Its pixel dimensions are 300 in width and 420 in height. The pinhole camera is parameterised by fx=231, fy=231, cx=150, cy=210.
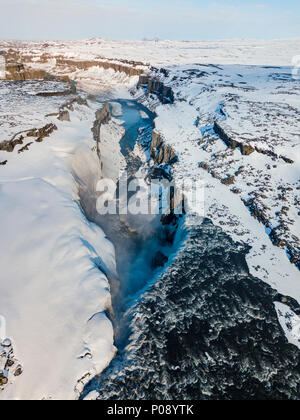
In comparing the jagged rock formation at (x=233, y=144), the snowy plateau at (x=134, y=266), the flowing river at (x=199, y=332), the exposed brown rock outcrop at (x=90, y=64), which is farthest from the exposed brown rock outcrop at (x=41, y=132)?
the exposed brown rock outcrop at (x=90, y=64)

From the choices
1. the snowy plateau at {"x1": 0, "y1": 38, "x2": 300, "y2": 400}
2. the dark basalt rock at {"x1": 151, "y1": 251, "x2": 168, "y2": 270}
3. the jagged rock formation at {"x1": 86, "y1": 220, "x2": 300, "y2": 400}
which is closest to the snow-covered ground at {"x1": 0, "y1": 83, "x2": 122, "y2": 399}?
the snowy plateau at {"x1": 0, "y1": 38, "x2": 300, "y2": 400}

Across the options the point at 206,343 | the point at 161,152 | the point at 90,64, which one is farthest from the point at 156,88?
the point at 206,343

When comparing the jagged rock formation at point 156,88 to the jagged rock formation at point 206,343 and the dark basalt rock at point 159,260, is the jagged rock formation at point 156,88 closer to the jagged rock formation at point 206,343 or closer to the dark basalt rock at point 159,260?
the dark basalt rock at point 159,260

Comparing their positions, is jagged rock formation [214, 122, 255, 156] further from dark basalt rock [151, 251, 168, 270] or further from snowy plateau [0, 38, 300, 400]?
dark basalt rock [151, 251, 168, 270]

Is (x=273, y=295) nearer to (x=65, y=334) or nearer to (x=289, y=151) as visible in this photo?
(x=65, y=334)

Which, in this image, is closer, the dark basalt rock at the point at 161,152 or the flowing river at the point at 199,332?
the flowing river at the point at 199,332
